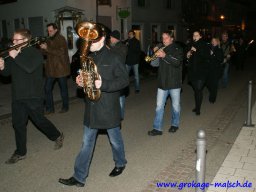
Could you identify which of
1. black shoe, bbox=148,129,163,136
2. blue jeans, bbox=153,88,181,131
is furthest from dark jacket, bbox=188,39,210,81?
black shoe, bbox=148,129,163,136

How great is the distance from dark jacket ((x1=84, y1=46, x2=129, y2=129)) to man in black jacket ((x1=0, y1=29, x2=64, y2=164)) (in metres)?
1.24

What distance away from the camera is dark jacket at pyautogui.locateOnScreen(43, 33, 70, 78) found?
7.97 m

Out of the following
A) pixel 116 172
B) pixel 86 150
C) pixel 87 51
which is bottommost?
pixel 116 172

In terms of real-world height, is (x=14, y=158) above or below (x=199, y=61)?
below

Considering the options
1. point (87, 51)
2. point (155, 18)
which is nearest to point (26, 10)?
point (155, 18)

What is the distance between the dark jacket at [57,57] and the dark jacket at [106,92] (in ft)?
12.6

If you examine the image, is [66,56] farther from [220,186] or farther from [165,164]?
[220,186]

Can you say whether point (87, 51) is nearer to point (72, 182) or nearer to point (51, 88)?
point (72, 182)

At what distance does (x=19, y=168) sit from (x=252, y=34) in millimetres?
57447

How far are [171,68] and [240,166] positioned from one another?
7.50ft

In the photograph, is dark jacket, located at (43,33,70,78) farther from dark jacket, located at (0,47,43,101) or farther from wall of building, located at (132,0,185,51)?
wall of building, located at (132,0,185,51)

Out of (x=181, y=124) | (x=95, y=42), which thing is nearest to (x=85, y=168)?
(x=95, y=42)

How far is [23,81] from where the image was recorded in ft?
17.1

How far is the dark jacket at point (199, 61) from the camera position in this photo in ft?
26.9
